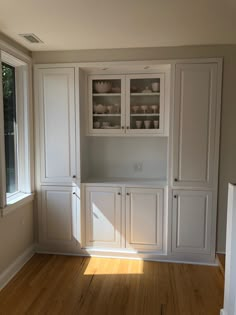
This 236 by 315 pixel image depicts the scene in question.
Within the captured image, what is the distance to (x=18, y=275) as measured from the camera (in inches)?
116

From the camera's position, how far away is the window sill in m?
2.75

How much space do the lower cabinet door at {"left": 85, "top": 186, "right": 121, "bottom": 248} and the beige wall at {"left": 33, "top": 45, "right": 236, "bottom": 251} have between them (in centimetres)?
120

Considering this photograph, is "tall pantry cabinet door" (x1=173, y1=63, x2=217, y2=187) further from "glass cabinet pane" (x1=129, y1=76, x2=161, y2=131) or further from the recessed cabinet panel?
the recessed cabinet panel

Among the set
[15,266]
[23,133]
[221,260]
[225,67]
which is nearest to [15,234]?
[15,266]

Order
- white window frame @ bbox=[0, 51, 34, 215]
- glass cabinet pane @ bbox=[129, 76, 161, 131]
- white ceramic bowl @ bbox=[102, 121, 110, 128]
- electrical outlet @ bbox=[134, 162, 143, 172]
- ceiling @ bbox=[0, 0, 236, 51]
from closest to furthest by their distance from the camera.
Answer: ceiling @ bbox=[0, 0, 236, 51], white window frame @ bbox=[0, 51, 34, 215], glass cabinet pane @ bbox=[129, 76, 161, 131], white ceramic bowl @ bbox=[102, 121, 110, 128], electrical outlet @ bbox=[134, 162, 143, 172]

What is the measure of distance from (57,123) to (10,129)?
53cm

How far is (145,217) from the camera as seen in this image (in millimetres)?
3270

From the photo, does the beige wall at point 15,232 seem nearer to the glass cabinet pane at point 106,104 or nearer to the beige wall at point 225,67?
the beige wall at point 225,67

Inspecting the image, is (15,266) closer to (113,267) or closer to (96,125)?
(113,267)

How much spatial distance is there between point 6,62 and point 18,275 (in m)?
2.32

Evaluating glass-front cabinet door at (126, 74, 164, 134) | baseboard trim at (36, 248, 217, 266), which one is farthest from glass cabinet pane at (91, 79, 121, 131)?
→ baseboard trim at (36, 248, 217, 266)

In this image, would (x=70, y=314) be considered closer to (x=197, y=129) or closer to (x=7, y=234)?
(x=7, y=234)

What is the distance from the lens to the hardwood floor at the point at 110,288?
95.2 inches

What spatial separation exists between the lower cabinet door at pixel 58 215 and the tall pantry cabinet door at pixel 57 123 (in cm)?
14
